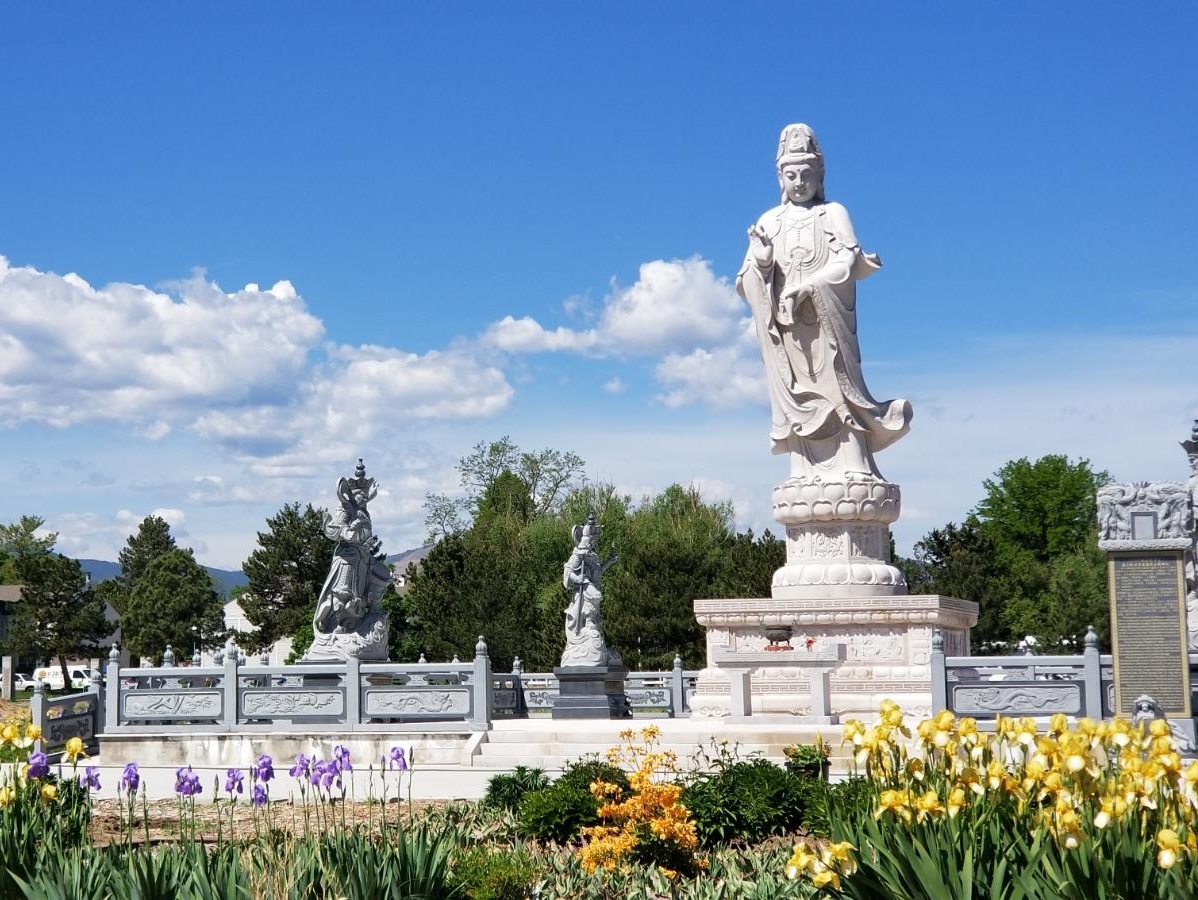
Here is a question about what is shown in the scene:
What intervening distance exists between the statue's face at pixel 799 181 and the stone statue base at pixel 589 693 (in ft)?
25.3

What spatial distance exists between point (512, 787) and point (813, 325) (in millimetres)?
10709

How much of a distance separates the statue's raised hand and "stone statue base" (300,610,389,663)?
755 cm

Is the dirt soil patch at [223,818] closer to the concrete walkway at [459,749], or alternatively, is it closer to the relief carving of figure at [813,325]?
the concrete walkway at [459,749]

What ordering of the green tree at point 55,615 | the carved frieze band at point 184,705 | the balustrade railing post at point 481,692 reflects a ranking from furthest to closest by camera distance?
1. the green tree at point 55,615
2. the carved frieze band at point 184,705
3. the balustrade railing post at point 481,692

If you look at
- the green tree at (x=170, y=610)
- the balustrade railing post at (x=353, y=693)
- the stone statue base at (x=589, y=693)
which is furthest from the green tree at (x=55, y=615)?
the balustrade railing post at (x=353, y=693)

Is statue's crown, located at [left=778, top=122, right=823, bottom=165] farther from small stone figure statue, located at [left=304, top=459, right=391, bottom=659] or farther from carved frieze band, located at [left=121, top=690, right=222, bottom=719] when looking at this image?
carved frieze band, located at [left=121, top=690, right=222, bottom=719]

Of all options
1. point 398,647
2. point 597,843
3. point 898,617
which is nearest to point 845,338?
point 898,617

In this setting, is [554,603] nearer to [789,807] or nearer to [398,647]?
[398,647]

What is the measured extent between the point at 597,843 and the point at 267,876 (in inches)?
108

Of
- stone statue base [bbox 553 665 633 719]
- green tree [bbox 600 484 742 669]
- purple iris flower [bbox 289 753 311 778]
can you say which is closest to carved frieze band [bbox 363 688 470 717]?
stone statue base [bbox 553 665 633 719]

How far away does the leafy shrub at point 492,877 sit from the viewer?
8.19 m

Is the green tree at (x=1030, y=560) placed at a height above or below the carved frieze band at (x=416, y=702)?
above

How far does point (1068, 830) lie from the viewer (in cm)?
550

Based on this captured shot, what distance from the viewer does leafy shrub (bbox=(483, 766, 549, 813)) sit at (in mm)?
11945
